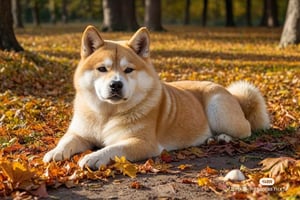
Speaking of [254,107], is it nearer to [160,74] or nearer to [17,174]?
[17,174]

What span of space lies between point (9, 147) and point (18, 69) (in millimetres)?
4974

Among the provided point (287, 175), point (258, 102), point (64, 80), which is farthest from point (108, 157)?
point (64, 80)

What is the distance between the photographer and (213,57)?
13.9 meters

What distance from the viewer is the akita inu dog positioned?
15.9 feet

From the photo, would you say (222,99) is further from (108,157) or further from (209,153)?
(108,157)

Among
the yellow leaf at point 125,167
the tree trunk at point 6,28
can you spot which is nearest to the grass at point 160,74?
the tree trunk at point 6,28

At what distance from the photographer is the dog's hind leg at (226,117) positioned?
19.4ft

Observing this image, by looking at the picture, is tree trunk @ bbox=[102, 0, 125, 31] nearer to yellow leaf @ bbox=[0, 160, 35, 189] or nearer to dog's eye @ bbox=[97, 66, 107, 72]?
dog's eye @ bbox=[97, 66, 107, 72]

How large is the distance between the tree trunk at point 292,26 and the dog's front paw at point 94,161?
1194 centimetres

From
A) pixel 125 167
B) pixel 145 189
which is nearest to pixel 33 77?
pixel 125 167

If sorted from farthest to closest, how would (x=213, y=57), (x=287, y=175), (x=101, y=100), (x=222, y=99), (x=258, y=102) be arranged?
(x=213, y=57), (x=258, y=102), (x=222, y=99), (x=101, y=100), (x=287, y=175)

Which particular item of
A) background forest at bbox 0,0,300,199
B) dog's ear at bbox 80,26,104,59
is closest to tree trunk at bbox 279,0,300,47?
background forest at bbox 0,0,300,199

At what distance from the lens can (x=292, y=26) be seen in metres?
15.4

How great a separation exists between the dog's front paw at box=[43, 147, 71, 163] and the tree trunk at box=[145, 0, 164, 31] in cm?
1932
